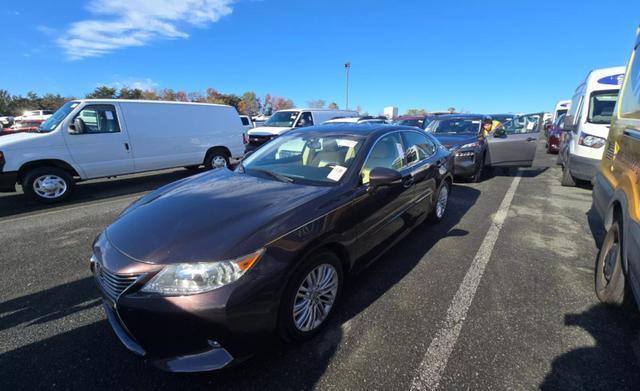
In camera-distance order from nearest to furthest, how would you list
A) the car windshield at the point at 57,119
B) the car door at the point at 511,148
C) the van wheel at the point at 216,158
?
the car windshield at the point at 57,119 < the car door at the point at 511,148 < the van wheel at the point at 216,158

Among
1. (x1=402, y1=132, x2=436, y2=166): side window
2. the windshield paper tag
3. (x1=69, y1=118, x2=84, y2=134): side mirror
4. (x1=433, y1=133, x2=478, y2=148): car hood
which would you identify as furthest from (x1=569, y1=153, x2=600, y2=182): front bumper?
(x1=69, y1=118, x2=84, y2=134): side mirror

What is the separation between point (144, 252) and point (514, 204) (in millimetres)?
6181

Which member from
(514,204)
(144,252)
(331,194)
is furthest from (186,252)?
(514,204)

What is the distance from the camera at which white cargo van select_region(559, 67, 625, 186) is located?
564 centimetres

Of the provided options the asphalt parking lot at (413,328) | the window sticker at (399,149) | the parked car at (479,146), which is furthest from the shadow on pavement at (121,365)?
the parked car at (479,146)

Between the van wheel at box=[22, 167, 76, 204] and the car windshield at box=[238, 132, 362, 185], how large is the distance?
500 centimetres

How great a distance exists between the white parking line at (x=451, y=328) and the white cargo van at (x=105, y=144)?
717 centimetres

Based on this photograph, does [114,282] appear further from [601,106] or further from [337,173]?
[601,106]

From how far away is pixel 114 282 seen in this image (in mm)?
1838

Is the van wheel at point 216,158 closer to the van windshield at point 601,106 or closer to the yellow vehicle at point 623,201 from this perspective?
the yellow vehicle at point 623,201

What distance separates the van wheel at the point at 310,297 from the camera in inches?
79.0

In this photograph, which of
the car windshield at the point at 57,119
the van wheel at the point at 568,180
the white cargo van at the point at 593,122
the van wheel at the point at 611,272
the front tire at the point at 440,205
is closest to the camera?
the van wheel at the point at 611,272

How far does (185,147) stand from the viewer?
26.2ft

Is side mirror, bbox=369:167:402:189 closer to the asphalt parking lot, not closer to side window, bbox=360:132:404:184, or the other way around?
side window, bbox=360:132:404:184
